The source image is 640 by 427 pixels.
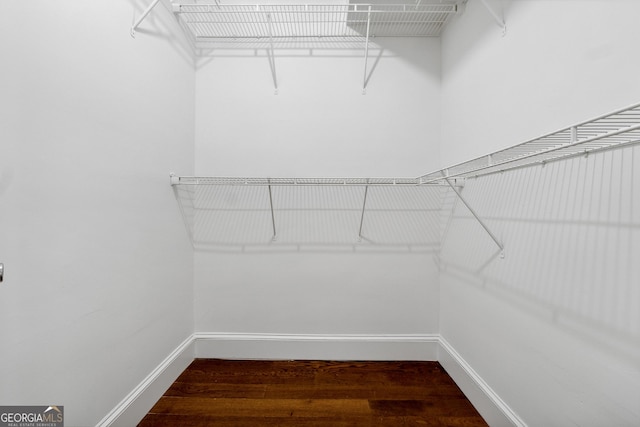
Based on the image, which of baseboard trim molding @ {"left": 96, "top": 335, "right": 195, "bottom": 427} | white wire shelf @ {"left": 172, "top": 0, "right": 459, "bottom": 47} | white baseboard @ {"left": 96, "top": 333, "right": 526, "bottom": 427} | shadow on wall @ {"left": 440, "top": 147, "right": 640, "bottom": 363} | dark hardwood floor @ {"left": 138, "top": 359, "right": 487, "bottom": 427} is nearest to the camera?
shadow on wall @ {"left": 440, "top": 147, "right": 640, "bottom": 363}

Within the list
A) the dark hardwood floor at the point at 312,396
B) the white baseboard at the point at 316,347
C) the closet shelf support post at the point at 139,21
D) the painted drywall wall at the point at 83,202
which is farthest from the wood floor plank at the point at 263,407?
the closet shelf support post at the point at 139,21

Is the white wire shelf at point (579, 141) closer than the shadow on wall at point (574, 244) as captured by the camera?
Yes

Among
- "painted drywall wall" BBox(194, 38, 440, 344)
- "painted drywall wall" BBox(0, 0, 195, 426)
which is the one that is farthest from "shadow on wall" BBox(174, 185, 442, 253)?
"painted drywall wall" BBox(0, 0, 195, 426)

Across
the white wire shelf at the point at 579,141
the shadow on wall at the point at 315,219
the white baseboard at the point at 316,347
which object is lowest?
the white baseboard at the point at 316,347

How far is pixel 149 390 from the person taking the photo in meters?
1.42

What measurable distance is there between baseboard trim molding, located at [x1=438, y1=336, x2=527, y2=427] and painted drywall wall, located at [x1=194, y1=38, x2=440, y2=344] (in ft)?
0.73

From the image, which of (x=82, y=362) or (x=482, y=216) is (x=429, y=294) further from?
(x=82, y=362)

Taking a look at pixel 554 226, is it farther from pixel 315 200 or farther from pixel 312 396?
pixel 312 396

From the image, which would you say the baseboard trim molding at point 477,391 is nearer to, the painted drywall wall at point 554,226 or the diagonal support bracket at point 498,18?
the painted drywall wall at point 554,226

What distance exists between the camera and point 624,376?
774 mm

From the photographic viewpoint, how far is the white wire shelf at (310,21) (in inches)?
66.4

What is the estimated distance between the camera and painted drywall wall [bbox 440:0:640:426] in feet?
2.56

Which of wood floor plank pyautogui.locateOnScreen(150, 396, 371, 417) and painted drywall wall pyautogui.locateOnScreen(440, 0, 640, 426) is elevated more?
painted drywall wall pyautogui.locateOnScreen(440, 0, 640, 426)

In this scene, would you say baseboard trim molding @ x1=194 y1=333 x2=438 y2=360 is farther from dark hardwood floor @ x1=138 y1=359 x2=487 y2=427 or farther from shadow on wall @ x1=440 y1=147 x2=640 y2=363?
shadow on wall @ x1=440 y1=147 x2=640 y2=363
